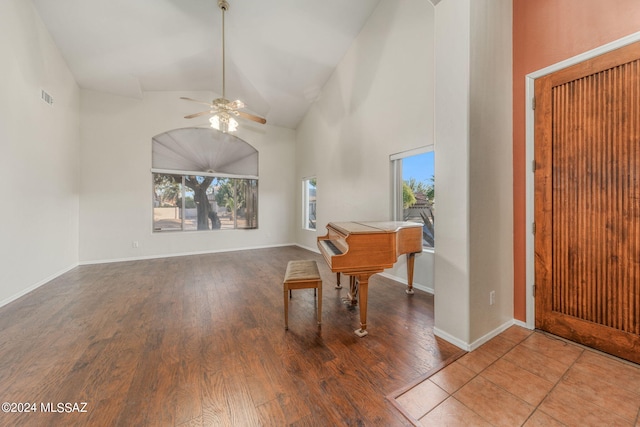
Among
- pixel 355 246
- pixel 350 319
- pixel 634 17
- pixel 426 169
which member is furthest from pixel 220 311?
pixel 634 17

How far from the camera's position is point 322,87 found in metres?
5.37

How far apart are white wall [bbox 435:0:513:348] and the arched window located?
5342 mm

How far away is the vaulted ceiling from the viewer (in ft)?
11.1

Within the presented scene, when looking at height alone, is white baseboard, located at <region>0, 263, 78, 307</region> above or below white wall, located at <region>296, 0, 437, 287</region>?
below

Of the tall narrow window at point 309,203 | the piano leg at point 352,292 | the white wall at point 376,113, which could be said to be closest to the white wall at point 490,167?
the white wall at point 376,113

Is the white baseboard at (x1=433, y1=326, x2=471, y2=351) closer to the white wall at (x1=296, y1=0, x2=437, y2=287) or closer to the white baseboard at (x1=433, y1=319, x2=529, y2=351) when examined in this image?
the white baseboard at (x1=433, y1=319, x2=529, y2=351)

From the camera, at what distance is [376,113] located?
3.84m

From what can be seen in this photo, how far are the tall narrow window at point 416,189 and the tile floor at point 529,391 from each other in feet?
5.46

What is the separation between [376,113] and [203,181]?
4.48m

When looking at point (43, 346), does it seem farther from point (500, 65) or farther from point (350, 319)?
point (500, 65)

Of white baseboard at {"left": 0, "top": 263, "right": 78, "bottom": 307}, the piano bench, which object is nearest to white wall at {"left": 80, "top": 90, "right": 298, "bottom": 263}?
white baseboard at {"left": 0, "top": 263, "right": 78, "bottom": 307}

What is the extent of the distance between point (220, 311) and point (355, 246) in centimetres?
175

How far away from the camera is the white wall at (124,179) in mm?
4789

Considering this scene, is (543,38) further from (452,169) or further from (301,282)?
(301,282)
